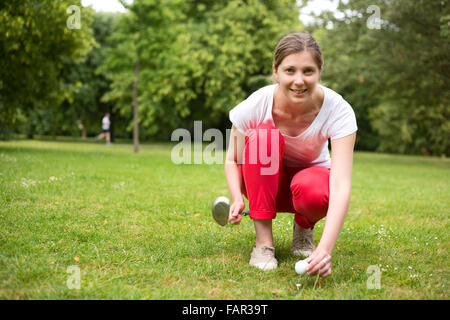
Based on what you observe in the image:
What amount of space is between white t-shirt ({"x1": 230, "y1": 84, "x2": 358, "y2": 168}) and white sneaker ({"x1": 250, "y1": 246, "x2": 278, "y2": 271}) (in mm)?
678

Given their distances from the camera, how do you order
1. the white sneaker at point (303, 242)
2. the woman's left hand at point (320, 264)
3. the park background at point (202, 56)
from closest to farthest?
the woman's left hand at point (320, 264) → the white sneaker at point (303, 242) → the park background at point (202, 56)

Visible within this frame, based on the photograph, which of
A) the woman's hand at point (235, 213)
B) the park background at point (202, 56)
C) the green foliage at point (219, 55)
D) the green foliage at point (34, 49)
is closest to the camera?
the woman's hand at point (235, 213)

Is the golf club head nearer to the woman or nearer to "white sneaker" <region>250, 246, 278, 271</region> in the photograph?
the woman

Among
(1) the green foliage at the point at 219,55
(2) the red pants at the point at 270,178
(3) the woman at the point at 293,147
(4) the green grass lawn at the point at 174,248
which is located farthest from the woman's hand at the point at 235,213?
(1) the green foliage at the point at 219,55

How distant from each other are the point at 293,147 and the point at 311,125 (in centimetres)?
26

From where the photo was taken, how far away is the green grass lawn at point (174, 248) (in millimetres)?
2418

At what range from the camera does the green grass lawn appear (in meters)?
2.42

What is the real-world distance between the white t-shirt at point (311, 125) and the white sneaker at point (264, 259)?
2.22 ft

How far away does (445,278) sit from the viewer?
272 cm

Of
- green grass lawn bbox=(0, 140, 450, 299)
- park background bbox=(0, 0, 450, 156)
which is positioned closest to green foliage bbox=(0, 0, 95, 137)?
park background bbox=(0, 0, 450, 156)

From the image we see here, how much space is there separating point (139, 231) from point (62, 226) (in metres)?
0.66

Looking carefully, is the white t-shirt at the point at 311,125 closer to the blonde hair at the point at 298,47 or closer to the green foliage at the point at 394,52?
the blonde hair at the point at 298,47

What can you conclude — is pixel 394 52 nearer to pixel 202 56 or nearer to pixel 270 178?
pixel 202 56

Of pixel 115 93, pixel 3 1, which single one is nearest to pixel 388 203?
pixel 3 1
